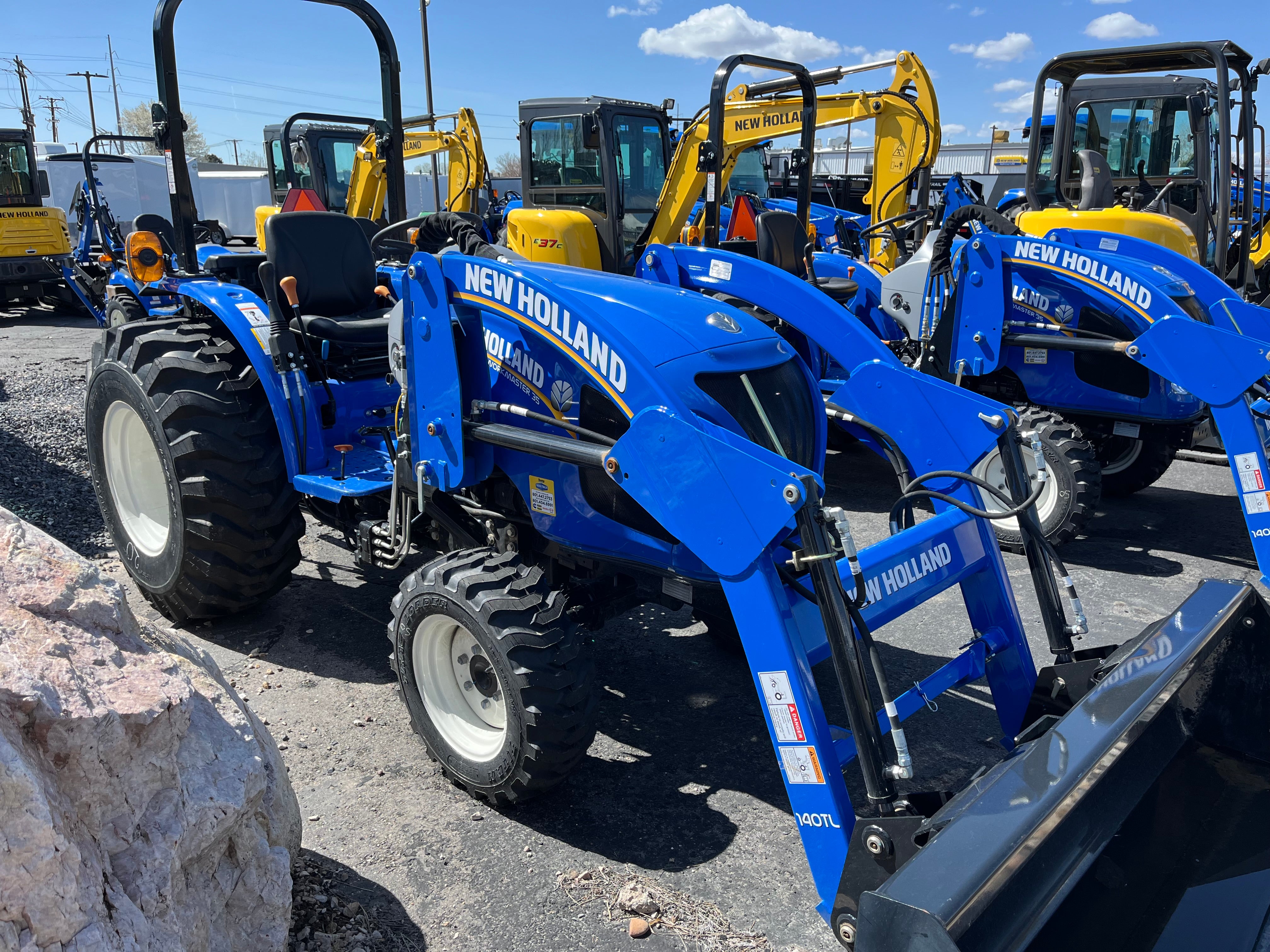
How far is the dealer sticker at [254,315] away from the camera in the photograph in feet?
13.0

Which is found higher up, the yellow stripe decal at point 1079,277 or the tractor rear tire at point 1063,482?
the yellow stripe decal at point 1079,277

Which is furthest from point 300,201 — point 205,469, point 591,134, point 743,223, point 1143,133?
point 1143,133

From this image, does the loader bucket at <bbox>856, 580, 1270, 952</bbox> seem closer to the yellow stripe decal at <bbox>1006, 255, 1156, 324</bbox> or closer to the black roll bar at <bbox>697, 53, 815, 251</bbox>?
the yellow stripe decal at <bbox>1006, 255, 1156, 324</bbox>

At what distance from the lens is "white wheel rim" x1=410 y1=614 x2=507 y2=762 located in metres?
2.96

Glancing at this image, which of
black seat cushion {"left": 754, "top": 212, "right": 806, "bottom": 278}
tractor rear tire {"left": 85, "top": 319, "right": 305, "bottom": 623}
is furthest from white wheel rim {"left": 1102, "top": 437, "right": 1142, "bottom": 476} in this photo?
tractor rear tire {"left": 85, "top": 319, "right": 305, "bottom": 623}

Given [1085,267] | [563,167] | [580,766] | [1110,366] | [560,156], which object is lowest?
[580,766]

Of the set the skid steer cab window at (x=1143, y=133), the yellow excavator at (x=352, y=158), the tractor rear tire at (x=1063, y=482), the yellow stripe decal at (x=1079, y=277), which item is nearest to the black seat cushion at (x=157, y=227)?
the yellow excavator at (x=352, y=158)

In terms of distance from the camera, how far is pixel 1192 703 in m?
2.24

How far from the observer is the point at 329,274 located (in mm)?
4477

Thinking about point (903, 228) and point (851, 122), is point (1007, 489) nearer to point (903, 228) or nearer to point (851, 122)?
point (903, 228)

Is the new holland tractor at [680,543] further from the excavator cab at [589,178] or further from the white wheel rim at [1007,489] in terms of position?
the excavator cab at [589,178]

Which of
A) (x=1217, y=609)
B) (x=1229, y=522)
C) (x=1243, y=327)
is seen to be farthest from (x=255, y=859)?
(x=1229, y=522)

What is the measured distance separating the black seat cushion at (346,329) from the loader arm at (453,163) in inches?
302

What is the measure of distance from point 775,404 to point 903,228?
5.17 m
